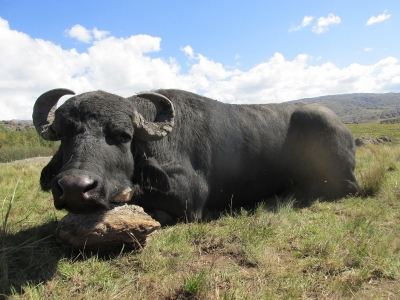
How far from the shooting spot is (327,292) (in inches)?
115

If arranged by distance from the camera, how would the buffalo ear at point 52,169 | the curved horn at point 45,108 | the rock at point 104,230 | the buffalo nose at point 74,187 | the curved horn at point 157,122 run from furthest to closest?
the curved horn at point 45,108
the buffalo ear at point 52,169
the curved horn at point 157,122
the rock at point 104,230
the buffalo nose at point 74,187

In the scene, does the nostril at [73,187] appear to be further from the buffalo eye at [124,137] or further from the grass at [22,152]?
the grass at [22,152]

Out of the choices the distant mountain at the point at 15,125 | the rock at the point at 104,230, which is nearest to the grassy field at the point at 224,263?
the rock at the point at 104,230

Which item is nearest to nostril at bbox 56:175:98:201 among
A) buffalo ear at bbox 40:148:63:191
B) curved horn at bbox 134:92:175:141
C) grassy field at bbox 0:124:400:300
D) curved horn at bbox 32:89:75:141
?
grassy field at bbox 0:124:400:300

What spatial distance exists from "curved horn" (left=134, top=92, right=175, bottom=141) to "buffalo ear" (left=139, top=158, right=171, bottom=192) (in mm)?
375

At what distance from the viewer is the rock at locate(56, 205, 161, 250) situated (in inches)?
139

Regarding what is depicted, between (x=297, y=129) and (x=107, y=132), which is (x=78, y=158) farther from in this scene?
(x=297, y=129)

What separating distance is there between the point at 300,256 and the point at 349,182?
146 inches

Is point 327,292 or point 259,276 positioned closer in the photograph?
point 327,292

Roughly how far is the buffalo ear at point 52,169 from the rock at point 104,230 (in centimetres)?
125

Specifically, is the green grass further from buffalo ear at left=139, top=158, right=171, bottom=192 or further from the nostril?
the nostril

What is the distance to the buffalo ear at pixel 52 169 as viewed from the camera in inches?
187

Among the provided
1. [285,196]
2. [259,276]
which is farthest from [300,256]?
[285,196]

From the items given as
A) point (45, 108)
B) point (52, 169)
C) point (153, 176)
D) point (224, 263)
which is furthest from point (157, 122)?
point (224, 263)
